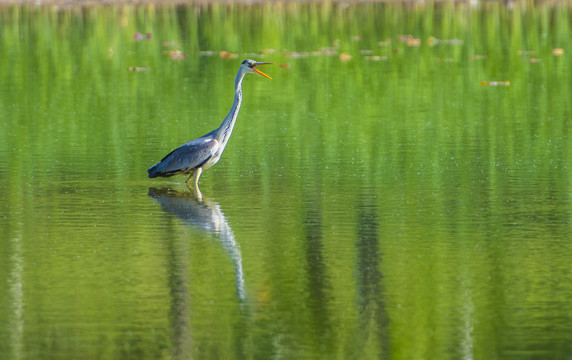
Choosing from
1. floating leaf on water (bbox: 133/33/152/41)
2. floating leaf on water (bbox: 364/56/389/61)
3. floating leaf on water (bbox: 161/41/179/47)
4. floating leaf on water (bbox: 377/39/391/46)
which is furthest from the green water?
floating leaf on water (bbox: 133/33/152/41)

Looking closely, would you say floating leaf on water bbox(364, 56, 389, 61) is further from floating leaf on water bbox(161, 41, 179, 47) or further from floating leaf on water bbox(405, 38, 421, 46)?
floating leaf on water bbox(161, 41, 179, 47)

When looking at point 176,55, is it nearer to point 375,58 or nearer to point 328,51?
point 328,51

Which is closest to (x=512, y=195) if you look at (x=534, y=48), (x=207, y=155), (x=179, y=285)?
(x=207, y=155)

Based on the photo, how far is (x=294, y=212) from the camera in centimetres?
1297

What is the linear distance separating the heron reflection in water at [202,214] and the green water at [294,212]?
0.14 feet

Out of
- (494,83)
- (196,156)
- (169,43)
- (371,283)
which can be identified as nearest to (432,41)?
(169,43)

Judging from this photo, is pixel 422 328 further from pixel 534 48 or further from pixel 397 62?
pixel 534 48

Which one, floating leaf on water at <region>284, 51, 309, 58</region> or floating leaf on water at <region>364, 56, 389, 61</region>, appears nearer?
floating leaf on water at <region>364, 56, 389, 61</region>

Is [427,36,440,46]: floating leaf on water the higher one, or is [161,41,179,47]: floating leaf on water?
[161,41,179,47]: floating leaf on water

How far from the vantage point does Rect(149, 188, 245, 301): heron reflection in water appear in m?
11.0

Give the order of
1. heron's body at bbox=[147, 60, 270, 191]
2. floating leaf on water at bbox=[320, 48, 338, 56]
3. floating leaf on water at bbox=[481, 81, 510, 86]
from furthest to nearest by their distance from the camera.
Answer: floating leaf on water at bbox=[320, 48, 338, 56]
floating leaf on water at bbox=[481, 81, 510, 86]
heron's body at bbox=[147, 60, 270, 191]

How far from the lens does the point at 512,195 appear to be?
1381 cm

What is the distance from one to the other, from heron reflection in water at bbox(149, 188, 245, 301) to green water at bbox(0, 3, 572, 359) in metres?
0.04

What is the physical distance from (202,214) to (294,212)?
3.23ft
